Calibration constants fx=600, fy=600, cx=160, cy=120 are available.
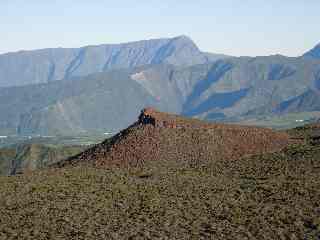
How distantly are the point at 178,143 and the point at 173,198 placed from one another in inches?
1238

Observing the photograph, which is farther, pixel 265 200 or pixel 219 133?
pixel 219 133

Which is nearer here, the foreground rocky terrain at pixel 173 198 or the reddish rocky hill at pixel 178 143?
the foreground rocky terrain at pixel 173 198

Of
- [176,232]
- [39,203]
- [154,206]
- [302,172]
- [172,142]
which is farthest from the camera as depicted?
[172,142]

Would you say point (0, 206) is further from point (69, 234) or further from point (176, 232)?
point (176, 232)

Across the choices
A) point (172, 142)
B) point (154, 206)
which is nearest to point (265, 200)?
point (154, 206)

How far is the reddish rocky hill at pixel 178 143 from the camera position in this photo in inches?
3164

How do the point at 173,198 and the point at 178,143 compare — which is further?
the point at 178,143

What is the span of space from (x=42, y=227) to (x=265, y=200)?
726 inches

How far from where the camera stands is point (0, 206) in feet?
177

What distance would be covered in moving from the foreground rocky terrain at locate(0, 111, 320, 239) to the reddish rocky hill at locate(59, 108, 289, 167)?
582 mm

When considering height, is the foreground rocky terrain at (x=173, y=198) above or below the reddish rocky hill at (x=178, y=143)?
above

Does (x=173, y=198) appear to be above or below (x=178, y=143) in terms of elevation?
above

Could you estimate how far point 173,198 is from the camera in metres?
52.7

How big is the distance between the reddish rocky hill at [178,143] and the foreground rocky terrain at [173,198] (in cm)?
58
